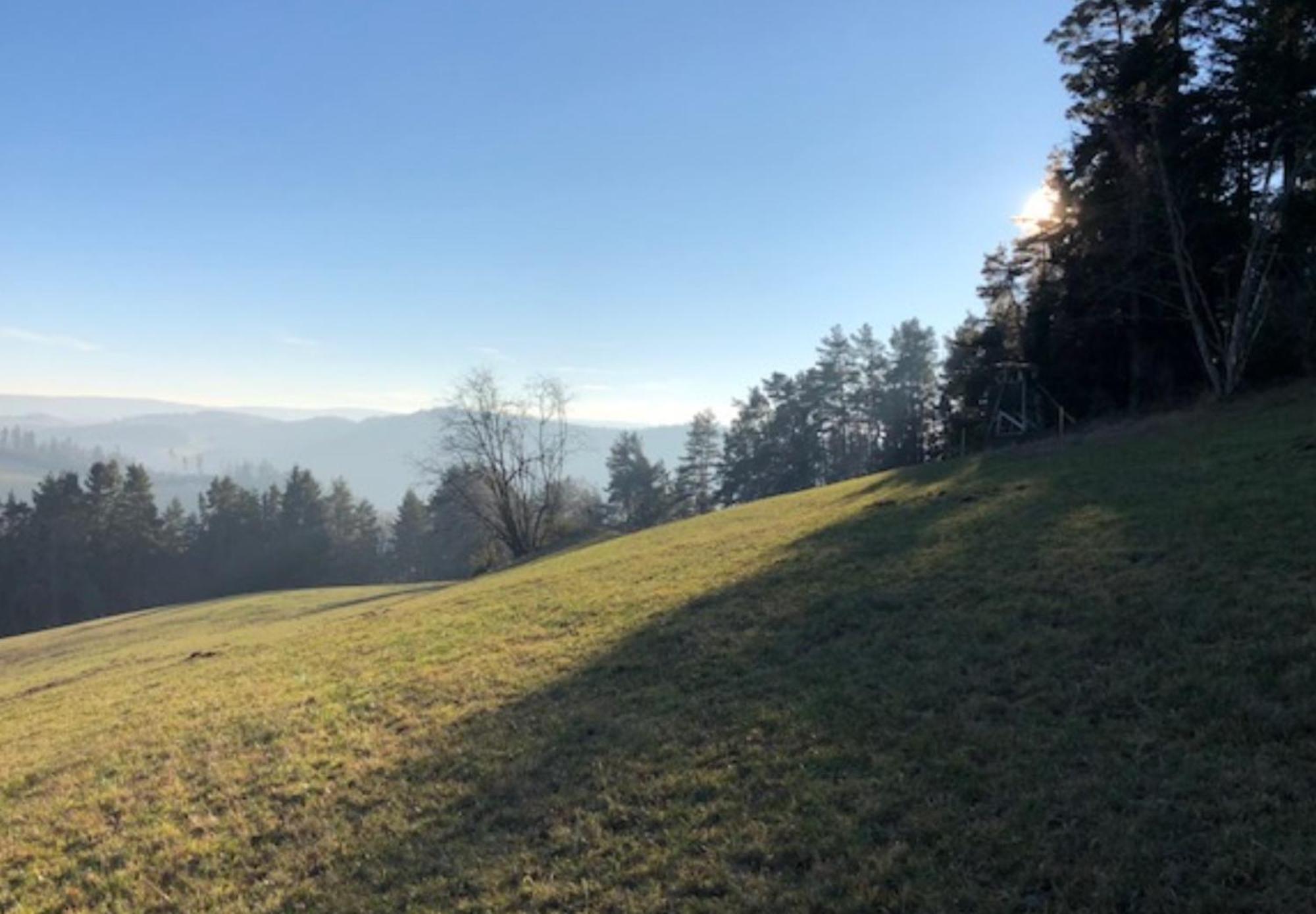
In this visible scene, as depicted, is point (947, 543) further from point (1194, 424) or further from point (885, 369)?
point (885, 369)

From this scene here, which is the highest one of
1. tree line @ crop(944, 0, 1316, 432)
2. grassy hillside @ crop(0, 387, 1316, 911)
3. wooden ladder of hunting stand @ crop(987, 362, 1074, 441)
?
tree line @ crop(944, 0, 1316, 432)

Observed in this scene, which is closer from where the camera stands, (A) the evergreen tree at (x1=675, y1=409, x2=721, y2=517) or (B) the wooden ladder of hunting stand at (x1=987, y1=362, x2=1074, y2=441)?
(B) the wooden ladder of hunting stand at (x1=987, y1=362, x2=1074, y2=441)

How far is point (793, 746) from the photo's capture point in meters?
5.95

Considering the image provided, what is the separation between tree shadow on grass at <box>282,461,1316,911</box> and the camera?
403 cm

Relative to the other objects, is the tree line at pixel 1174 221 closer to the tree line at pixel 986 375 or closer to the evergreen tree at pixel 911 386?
the tree line at pixel 986 375

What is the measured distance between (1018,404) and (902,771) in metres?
36.3

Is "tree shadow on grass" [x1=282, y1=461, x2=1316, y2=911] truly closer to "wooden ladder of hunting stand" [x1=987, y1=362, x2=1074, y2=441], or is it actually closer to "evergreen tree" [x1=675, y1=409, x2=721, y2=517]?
"wooden ladder of hunting stand" [x1=987, y1=362, x2=1074, y2=441]

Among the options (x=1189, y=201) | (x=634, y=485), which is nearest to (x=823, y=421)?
(x=634, y=485)

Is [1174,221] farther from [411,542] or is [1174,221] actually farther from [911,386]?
[411,542]

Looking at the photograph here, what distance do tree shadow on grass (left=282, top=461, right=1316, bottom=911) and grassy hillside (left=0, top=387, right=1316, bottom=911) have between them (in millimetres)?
24

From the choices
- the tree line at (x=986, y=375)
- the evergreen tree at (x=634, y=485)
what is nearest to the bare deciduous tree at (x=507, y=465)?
the tree line at (x=986, y=375)

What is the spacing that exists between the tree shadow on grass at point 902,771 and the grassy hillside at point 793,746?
2cm

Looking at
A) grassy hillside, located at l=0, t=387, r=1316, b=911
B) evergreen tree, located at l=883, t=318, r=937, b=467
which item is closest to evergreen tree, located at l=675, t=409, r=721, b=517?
evergreen tree, located at l=883, t=318, r=937, b=467

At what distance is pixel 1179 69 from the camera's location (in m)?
24.5
